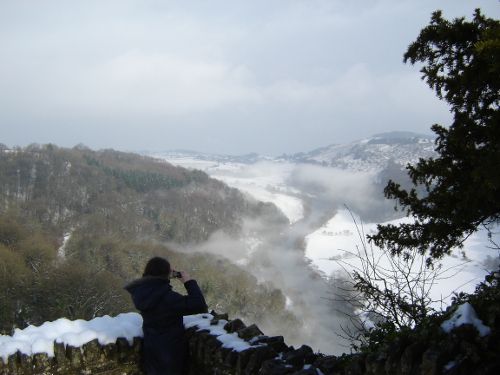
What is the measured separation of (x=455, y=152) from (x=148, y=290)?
422 centimetres

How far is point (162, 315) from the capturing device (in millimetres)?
3713

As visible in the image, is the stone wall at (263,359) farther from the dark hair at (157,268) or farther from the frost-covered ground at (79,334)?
the dark hair at (157,268)

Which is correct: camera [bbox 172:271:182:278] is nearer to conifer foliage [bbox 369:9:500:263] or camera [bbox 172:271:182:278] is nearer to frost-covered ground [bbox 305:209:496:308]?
conifer foliage [bbox 369:9:500:263]

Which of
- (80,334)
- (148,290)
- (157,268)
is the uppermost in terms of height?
(157,268)

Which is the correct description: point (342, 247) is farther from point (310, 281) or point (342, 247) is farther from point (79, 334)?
point (79, 334)

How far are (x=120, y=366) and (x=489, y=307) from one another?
3.71 meters

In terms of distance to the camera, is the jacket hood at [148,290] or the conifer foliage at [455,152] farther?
the conifer foliage at [455,152]

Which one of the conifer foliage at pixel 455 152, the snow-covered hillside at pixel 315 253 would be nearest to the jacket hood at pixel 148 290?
the conifer foliage at pixel 455 152

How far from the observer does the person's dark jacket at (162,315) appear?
3.65m

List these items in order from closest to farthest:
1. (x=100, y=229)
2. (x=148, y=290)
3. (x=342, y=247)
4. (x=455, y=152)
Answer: (x=148, y=290)
(x=455, y=152)
(x=100, y=229)
(x=342, y=247)

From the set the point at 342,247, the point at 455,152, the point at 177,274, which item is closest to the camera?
the point at 177,274

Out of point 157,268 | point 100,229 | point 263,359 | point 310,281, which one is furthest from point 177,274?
point 310,281

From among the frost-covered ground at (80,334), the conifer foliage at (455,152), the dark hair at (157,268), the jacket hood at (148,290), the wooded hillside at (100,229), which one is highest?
the conifer foliage at (455,152)

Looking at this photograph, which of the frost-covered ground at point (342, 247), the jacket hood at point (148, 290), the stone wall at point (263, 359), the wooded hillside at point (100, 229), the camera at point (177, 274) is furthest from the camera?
the frost-covered ground at point (342, 247)
